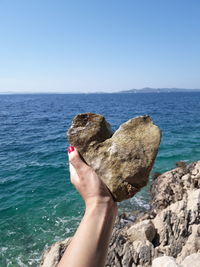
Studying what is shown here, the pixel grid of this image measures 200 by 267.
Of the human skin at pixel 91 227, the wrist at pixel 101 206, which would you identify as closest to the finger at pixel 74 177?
the human skin at pixel 91 227

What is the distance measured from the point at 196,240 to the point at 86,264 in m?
7.10

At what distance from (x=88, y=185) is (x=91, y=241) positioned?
975 mm

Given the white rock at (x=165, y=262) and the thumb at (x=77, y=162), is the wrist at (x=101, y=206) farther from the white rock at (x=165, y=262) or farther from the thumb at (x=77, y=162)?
the white rock at (x=165, y=262)

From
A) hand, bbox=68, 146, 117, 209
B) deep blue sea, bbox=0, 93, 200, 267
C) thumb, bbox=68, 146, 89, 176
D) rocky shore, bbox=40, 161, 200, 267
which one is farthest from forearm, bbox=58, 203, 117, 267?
deep blue sea, bbox=0, 93, 200, 267

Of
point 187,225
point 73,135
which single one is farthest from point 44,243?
point 73,135

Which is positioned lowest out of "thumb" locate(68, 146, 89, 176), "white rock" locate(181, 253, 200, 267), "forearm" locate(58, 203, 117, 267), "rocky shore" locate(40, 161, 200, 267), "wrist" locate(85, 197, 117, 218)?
"rocky shore" locate(40, 161, 200, 267)

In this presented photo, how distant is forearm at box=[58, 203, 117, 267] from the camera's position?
229 cm

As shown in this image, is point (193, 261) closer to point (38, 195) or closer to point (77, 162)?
point (77, 162)

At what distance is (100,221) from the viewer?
268 cm

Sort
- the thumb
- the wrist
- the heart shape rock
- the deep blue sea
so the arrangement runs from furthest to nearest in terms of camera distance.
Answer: the deep blue sea
the heart shape rock
the thumb
the wrist

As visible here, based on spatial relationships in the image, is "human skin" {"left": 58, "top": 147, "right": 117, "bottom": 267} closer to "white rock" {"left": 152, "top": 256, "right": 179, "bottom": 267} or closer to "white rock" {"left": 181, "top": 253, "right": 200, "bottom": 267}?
"white rock" {"left": 152, "top": 256, "right": 179, "bottom": 267}

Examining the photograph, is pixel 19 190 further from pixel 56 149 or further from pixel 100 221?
pixel 100 221

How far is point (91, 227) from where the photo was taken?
2.59 metres

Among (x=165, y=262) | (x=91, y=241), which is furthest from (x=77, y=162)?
(x=165, y=262)
